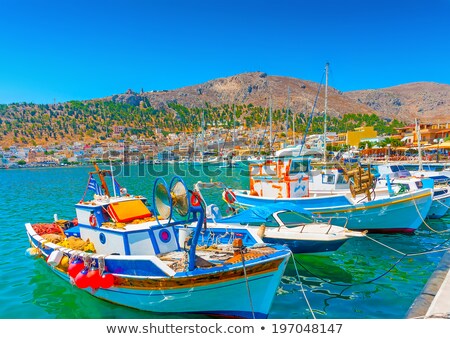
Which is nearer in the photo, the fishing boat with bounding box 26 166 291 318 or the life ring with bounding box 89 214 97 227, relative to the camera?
the fishing boat with bounding box 26 166 291 318

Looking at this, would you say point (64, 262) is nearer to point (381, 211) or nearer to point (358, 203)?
point (358, 203)

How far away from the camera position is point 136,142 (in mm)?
168500

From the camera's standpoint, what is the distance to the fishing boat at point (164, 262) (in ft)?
28.1

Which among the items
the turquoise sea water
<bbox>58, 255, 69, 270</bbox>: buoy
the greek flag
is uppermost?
the greek flag

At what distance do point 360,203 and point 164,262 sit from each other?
38.3 feet

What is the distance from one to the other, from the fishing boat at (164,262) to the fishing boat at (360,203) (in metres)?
7.24

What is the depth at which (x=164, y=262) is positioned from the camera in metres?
9.45

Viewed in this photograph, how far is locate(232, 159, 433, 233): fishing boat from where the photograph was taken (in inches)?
689

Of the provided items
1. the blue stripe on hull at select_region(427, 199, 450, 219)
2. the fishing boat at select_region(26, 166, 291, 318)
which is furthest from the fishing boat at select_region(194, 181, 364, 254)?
the blue stripe on hull at select_region(427, 199, 450, 219)

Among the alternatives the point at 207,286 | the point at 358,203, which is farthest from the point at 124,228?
the point at 358,203

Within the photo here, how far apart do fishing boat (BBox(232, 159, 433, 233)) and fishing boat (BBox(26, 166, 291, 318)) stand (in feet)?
23.8

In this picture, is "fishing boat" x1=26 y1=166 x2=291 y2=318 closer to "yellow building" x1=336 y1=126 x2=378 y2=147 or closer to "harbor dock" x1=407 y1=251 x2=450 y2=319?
"harbor dock" x1=407 y1=251 x2=450 y2=319

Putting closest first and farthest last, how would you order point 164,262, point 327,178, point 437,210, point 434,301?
point 434,301, point 164,262, point 437,210, point 327,178

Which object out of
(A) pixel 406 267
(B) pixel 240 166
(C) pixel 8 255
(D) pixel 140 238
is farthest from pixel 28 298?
(B) pixel 240 166
